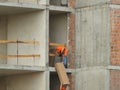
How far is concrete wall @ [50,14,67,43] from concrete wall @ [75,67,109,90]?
1.72 m

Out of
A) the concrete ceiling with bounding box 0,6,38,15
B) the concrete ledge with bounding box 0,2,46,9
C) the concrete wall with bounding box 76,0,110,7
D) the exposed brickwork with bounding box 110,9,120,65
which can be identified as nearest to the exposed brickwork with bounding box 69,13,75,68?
the concrete wall with bounding box 76,0,110,7

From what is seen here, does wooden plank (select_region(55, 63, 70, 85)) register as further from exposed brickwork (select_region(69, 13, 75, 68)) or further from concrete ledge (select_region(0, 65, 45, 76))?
exposed brickwork (select_region(69, 13, 75, 68))

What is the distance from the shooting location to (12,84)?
34562 millimetres

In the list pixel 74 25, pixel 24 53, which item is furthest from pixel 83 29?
pixel 24 53

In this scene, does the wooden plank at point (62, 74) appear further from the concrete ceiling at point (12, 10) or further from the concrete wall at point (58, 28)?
the concrete ceiling at point (12, 10)

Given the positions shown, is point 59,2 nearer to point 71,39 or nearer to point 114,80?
point 71,39

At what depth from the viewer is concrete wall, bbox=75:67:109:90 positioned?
31.6m

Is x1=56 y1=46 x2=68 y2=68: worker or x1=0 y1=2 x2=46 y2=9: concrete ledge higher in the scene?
x1=0 y1=2 x2=46 y2=9: concrete ledge

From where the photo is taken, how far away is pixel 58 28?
3369 cm

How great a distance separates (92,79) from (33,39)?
3183 millimetres

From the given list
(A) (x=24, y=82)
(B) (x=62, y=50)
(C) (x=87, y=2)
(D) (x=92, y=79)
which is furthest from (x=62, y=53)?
(C) (x=87, y=2)

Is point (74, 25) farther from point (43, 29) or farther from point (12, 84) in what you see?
point (12, 84)

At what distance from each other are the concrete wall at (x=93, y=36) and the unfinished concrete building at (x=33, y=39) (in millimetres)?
397

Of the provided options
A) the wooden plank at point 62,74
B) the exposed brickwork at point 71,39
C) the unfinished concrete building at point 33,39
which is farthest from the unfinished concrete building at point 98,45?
the wooden plank at point 62,74
